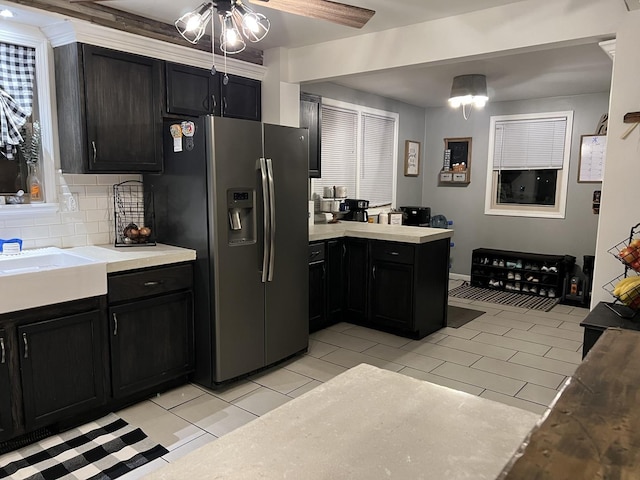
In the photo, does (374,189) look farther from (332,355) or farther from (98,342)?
(98,342)

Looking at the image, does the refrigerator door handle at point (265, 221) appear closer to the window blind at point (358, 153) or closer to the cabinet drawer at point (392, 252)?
the cabinet drawer at point (392, 252)

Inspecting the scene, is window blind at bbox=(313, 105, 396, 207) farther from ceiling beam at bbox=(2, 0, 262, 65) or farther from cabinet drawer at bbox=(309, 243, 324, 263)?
ceiling beam at bbox=(2, 0, 262, 65)

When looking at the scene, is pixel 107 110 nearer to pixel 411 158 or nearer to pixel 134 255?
pixel 134 255

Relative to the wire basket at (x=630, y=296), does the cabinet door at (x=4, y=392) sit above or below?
below

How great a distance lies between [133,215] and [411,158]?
4315mm

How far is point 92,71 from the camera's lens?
2850 mm

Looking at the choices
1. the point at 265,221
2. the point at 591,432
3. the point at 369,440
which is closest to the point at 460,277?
the point at 265,221

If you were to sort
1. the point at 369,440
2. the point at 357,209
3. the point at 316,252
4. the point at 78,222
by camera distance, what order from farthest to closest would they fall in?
the point at 357,209, the point at 316,252, the point at 78,222, the point at 369,440

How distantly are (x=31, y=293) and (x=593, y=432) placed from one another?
97.8 inches

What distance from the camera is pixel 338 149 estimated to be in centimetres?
538

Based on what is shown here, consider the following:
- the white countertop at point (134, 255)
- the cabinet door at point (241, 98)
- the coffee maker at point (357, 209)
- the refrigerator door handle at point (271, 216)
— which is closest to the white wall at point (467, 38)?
the cabinet door at point (241, 98)

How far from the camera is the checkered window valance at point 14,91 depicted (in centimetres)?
282

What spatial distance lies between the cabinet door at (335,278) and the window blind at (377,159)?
5.40 feet

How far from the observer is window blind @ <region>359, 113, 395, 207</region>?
581 cm
